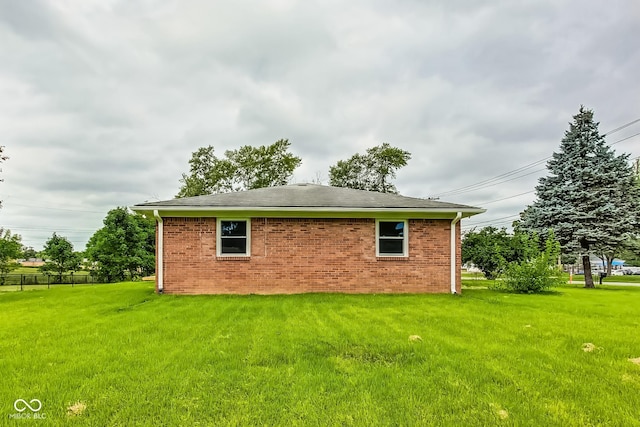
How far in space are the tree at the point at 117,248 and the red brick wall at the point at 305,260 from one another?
17096 mm

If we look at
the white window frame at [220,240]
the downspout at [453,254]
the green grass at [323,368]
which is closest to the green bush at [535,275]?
the downspout at [453,254]

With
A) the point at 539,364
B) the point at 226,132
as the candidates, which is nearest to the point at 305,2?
the point at 539,364

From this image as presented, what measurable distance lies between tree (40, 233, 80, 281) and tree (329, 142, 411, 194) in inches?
884

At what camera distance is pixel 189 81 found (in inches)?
617

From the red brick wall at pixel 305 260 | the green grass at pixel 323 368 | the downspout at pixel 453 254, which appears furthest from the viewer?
the downspout at pixel 453 254

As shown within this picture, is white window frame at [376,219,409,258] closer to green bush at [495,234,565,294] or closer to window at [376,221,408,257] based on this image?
window at [376,221,408,257]

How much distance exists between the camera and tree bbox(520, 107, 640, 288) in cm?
1802

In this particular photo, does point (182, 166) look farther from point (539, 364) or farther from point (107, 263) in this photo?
point (539, 364)

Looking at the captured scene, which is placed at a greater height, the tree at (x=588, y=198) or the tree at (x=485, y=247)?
the tree at (x=588, y=198)

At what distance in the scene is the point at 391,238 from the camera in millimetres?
11523

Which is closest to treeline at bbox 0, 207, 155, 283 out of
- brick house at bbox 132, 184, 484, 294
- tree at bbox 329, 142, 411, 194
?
brick house at bbox 132, 184, 484, 294

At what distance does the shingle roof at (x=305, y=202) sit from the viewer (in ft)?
35.8

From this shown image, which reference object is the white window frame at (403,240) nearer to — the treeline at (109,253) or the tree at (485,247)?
the tree at (485,247)

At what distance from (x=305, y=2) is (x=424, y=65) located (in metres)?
5.96
